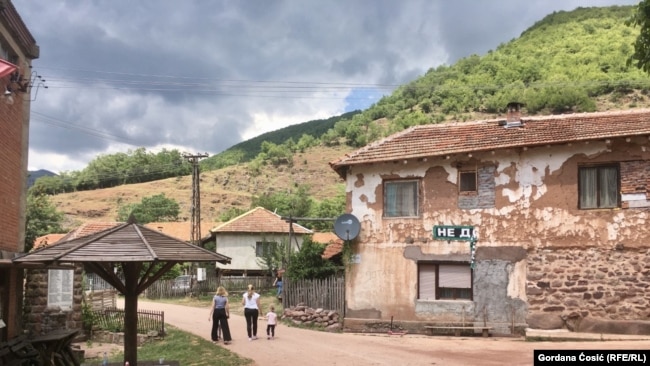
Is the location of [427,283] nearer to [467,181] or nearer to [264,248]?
[467,181]

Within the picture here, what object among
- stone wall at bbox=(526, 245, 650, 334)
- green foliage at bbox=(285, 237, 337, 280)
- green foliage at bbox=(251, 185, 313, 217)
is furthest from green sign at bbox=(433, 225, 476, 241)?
green foliage at bbox=(251, 185, 313, 217)

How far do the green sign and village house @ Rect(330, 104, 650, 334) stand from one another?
0.10 ft

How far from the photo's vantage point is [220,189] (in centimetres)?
9200

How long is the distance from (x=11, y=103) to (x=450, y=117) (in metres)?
65.1

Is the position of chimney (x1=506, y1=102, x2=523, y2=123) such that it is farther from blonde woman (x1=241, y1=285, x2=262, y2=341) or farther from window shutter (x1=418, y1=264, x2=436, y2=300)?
blonde woman (x1=241, y1=285, x2=262, y2=341)

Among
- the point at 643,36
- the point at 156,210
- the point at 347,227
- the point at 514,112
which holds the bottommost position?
the point at 347,227

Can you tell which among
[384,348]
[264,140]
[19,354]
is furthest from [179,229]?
[264,140]

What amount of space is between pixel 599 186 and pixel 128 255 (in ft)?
44.7

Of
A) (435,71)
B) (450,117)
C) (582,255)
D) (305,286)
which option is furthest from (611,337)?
(435,71)

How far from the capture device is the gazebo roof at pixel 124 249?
889cm

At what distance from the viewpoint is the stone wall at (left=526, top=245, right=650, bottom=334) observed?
1689 cm

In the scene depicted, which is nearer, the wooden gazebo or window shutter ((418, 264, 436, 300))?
the wooden gazebo

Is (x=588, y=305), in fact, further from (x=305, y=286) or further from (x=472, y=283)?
(x=305, y=286)

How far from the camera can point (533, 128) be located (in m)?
19.5
